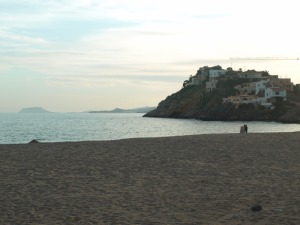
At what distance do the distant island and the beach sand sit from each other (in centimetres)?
10277

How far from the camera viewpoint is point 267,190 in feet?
37.2

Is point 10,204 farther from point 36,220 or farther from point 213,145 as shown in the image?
point 213,145

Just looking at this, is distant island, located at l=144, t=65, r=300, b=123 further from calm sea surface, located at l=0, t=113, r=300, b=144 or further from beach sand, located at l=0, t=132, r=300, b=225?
beach sand, located at l=0, t=132, r=300, b=225

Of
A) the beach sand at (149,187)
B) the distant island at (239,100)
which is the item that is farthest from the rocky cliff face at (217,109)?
the beach sand at (149,187)

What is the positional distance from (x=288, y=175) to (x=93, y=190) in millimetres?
6515

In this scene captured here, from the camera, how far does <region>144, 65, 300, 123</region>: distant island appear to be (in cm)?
13312

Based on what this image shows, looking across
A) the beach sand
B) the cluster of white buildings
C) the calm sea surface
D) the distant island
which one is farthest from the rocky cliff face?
the beach sand

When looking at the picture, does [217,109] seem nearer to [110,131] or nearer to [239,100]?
[239,100]

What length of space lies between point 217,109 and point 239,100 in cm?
914

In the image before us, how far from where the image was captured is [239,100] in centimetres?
15088

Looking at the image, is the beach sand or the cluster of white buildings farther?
the cluster of white buildings

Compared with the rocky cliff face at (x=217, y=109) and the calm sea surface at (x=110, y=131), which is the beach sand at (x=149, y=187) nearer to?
the calm sea surface at (x=110, y=131)

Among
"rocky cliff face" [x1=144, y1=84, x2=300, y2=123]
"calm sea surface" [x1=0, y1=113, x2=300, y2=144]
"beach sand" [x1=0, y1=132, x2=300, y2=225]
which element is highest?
"rocky cliff face" [x1=144, y1=84, x2=300, y2=123]

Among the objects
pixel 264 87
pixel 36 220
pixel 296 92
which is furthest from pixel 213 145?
pixel 296 92
